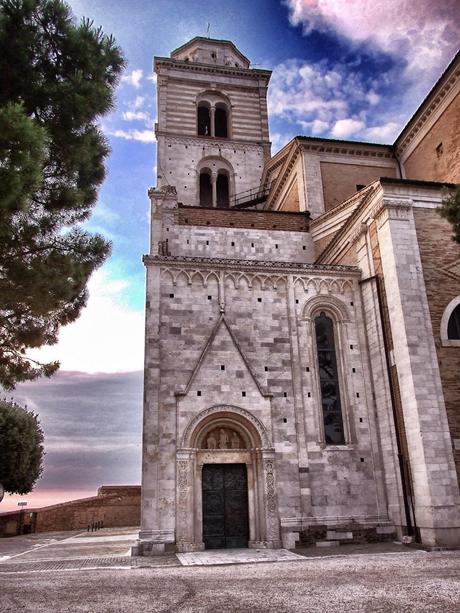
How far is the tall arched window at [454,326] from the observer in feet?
49.4

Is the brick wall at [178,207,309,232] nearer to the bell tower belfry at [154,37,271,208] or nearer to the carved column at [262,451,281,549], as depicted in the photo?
the bell tower belfry at [154,37,271,208]

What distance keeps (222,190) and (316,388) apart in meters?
19.1

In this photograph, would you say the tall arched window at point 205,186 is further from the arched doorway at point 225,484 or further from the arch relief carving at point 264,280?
the arched doorway at point 225,484

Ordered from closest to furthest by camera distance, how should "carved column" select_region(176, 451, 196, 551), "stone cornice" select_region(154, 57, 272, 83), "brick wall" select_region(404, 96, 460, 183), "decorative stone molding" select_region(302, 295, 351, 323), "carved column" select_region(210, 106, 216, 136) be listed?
1. "carved column" select_region(176, 451, 196, 551)
2. "decorative stone molding" select_region(302, 295, 351, 323)
3. "brick wall" select_region(404, 96, 460, 183)
4. "carved column" select_region(210, 106, 216, 136)
5. "stone cornice" select_region(154, 57, 272, 83)

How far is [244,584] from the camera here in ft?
25.9

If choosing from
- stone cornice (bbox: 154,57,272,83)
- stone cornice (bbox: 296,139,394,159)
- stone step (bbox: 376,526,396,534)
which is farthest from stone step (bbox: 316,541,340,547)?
stone cornice (bbox: 154,57,272,83)

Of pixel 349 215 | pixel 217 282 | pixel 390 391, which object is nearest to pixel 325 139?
pixel 349 215

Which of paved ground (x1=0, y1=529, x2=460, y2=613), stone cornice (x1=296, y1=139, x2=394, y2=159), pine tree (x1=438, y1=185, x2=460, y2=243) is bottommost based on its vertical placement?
paved ground (x1=0, y1=529, x2=460, y2=613)

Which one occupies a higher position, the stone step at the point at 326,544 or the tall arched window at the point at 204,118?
the tall arched window at the point at 204,118

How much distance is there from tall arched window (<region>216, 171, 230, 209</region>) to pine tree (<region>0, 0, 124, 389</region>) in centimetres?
2031

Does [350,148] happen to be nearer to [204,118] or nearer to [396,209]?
[396,209]

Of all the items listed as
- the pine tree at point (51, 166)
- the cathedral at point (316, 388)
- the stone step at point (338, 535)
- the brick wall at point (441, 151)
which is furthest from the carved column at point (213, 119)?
the stone step at point (338, 535)

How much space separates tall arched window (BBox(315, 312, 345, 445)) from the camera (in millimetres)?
15883

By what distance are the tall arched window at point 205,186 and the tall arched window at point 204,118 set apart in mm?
3798
